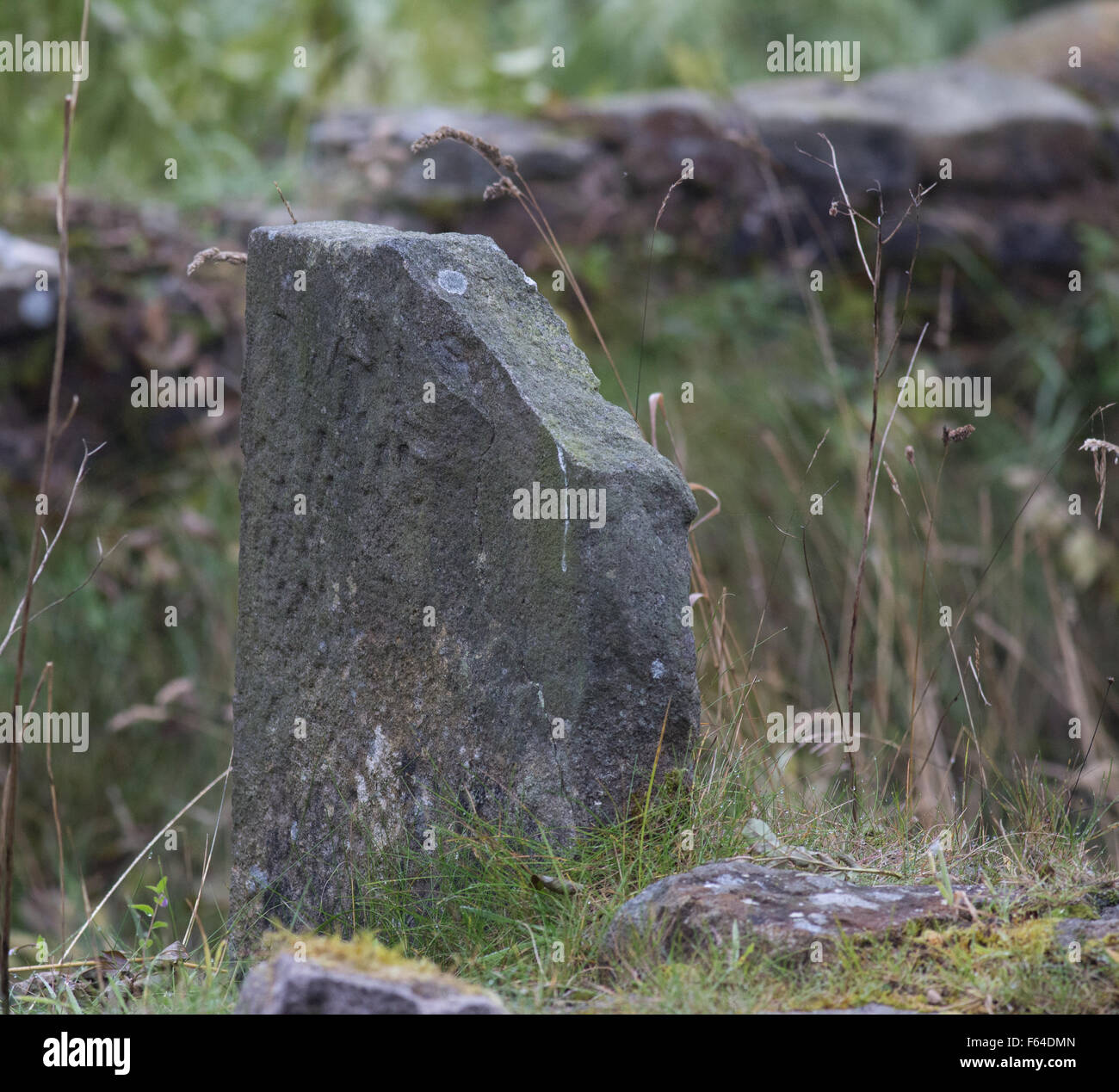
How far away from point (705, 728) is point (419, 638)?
529mm

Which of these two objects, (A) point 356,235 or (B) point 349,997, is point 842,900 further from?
(A) point 356,235

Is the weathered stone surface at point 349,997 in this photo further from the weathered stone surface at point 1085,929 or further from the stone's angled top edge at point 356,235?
the stone's angled top edge at point 356,235

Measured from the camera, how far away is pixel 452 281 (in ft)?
6.73

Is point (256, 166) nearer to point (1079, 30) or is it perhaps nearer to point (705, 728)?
point (1079, 30)

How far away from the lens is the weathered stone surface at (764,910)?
66.7 inches

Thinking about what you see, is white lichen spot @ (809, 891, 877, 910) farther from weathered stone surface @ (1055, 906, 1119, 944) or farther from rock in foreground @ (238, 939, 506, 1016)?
rock in foreground @ (238, 939, 506, 1016)

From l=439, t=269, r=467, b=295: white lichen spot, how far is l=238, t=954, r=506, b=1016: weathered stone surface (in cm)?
109

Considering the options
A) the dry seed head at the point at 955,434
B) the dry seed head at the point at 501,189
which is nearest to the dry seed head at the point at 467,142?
the dry seed head at the point at 501,189

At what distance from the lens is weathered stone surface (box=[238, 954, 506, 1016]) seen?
1.40 meters

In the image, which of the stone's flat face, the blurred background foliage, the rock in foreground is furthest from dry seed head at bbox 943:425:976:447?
the blurred background foliage

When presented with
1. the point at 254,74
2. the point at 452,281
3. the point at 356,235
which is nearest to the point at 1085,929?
the point at 452,281

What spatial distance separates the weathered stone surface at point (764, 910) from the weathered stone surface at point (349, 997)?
35cm
